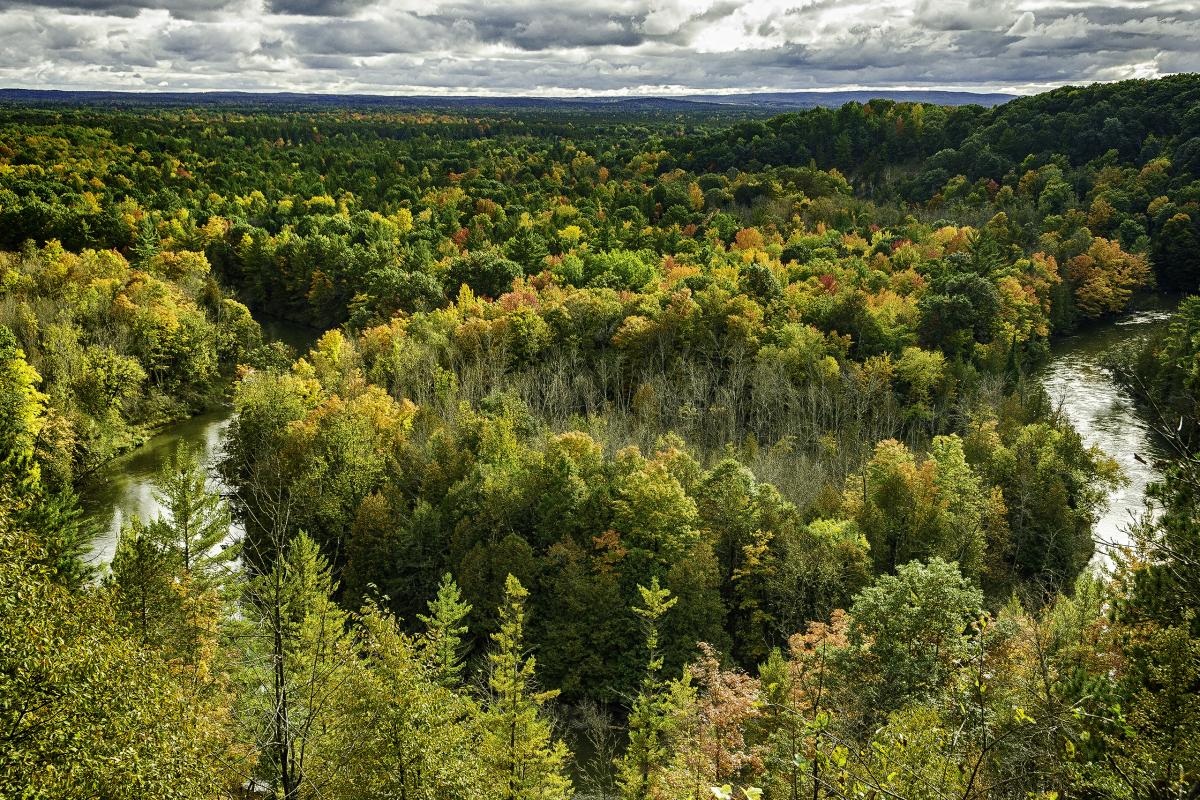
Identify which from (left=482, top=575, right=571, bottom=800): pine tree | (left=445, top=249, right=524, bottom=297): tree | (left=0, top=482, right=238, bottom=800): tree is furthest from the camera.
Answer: (left=445, top=249, right=524, bottom=297): tree

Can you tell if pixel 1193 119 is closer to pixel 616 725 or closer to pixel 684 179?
pixel 684 179

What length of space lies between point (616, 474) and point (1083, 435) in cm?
3267

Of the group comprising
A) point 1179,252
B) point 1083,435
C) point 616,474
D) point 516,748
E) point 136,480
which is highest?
point 1179,252

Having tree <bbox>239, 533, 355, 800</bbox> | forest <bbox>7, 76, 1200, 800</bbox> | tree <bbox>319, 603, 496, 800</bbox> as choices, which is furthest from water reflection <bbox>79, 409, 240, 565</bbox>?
tree <bbox>319, 603, 496, 800</bbox>

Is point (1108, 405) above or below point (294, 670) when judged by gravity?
below

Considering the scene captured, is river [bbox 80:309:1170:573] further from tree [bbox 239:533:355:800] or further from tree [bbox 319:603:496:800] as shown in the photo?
tree [bbox 319:603:496:800]

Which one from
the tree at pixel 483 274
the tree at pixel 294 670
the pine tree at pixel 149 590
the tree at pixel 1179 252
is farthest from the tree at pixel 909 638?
the tree at pixel 1179 252

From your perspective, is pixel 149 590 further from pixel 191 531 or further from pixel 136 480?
pixel 136 480

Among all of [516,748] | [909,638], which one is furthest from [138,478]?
[909,638]

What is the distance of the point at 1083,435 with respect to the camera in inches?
1930

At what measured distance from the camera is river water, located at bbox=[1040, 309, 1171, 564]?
42.2m

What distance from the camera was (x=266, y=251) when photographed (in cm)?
7894

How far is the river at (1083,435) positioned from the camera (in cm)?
4141

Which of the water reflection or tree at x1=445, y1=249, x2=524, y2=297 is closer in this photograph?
the water reflection
